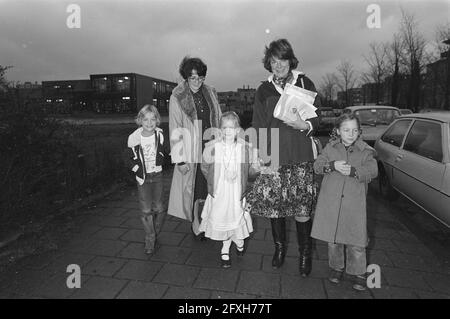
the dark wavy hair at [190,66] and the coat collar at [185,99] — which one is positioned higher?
the dark wavy hair at [190,66]

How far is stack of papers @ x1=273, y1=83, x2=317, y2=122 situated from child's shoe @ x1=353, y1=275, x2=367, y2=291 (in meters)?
1.55

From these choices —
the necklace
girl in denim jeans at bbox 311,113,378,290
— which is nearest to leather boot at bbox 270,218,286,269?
girl in denim jeans at bbox 311,113,378,290

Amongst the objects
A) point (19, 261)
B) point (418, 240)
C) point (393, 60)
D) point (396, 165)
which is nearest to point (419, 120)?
point (396, 165)

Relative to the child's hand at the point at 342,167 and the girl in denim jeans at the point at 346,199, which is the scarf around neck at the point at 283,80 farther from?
the child's hand at the point at 342,167

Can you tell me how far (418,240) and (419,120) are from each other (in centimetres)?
191

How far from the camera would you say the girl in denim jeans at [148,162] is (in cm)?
357

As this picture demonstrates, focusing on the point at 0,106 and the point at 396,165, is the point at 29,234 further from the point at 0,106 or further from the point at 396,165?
the point at 396,165

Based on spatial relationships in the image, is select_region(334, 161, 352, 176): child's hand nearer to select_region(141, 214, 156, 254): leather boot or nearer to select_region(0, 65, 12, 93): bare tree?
select_region(141, 214, 156, 254): leather boot

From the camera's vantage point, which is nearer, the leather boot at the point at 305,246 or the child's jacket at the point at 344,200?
the child's jacket at the point at 344,200

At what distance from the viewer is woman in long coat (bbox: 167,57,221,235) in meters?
3.62

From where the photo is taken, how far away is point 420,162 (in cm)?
441

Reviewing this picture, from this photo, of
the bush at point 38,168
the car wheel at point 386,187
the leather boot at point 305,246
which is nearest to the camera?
the leather boot at point 305,246

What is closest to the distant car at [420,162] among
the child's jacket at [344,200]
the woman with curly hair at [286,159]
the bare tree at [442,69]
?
the child's jacket at [344,200]

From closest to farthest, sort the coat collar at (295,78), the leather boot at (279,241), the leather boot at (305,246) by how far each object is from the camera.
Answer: the coat collar at (295,78) < the leather boot at (305,246) < the leather boot at (279,241)
